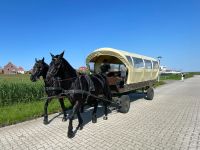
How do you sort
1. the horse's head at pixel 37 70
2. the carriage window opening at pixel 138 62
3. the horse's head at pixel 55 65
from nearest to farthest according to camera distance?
the horse's head at pixel 55 65
the horse's head at pixel 37 70
the carriage window opening at pixel 138 62

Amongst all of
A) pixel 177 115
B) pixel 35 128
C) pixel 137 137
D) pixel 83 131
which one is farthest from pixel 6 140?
pixel 177 115

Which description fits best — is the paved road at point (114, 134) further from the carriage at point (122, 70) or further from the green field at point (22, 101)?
the carriage at point (122, 70)

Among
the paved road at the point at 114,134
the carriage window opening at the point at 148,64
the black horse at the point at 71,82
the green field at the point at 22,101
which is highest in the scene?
the carriage window opening at the point at 148,64

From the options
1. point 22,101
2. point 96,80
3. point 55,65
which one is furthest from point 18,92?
point 55,65

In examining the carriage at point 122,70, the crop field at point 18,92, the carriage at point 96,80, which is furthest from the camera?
the crop field at point 18,92

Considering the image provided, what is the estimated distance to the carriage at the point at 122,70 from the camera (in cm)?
1043

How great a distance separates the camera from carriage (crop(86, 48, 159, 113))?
34.2 feet

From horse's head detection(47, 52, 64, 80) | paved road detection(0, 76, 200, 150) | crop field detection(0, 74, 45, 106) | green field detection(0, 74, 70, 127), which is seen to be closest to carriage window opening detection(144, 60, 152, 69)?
paved road detection(0, 76, 200, 150)

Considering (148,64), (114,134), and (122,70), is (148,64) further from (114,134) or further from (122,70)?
(114,134)

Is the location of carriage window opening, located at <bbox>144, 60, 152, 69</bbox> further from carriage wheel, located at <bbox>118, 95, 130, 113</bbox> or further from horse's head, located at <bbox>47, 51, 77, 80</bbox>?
horse's head, located at <bbox>47, 51, 77, 80</bbox>

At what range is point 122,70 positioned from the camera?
38.8 feet

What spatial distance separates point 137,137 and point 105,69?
5146mm

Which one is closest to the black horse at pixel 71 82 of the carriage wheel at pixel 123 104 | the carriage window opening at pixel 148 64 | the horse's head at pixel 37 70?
the horse's head at pixel 37 70

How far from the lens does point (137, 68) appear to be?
38.4 feet
